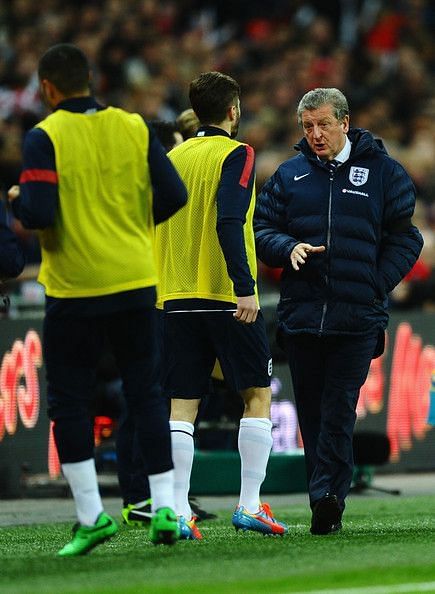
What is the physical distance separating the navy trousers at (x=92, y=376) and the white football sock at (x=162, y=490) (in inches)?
1.0

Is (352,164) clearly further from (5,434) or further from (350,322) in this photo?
(5,434)

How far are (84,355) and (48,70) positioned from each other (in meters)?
1.13

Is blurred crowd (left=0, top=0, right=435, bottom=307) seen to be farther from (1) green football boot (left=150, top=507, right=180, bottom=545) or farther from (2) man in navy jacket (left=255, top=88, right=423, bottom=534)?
(1) green football boot (left=150, top=507, right=180, bottom=545)

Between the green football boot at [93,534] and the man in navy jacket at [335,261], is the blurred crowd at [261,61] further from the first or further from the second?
the green football boot at [93,534]

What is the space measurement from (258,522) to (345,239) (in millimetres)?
1381

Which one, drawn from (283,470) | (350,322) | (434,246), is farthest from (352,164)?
(434,246)

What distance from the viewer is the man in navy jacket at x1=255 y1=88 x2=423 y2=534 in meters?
7.63

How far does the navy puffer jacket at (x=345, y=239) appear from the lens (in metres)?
7.63

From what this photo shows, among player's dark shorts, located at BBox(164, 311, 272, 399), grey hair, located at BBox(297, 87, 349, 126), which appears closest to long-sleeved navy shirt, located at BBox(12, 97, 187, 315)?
player's dark shorts, located at BBox(164, 311, 272, 399)

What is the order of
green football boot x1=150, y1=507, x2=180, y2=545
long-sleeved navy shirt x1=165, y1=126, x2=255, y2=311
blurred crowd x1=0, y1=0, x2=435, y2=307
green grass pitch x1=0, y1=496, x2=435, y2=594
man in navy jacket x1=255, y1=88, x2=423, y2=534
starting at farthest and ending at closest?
blurred crowd x1=0, y1=0, x2=435, y2=307
man in navy jacket x1=255, y1=88, x2=423, y2=534
long-sleeved navy shirt x1=165, y1=126, x2=255, y2=311
green football boot x1=150, y1=507, x2=180, y2=545
green grass pitch x1=0, y1=496, x2=435, y2=594

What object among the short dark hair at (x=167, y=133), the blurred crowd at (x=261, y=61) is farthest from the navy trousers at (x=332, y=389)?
the blurred crowd at (x=261, y=61)

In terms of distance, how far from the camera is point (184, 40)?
59.9 ft

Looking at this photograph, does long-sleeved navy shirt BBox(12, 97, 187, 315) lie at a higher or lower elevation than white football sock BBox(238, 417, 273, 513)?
higher

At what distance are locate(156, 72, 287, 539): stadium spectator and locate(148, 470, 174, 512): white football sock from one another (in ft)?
2.93
